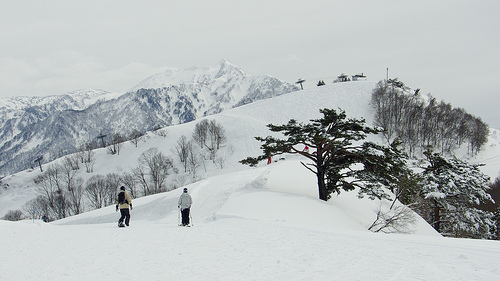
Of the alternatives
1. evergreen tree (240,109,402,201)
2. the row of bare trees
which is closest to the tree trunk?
evergreen tree (240,109,402,201)

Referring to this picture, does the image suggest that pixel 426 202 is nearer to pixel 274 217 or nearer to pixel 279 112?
pixel 274 217

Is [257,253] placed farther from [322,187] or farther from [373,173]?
[373,173]

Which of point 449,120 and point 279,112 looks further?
point 279,112

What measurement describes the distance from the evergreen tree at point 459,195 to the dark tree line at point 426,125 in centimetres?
4611

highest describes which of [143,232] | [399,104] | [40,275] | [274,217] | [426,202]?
[399,104]

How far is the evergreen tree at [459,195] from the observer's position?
972 inches

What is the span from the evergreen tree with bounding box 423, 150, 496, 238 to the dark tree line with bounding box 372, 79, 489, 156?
46.1 meters

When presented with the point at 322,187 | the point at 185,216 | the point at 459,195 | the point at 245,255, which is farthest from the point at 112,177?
the point at 245,255

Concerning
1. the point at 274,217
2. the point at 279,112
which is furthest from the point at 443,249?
the point at 279,112

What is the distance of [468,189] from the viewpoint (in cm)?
2553

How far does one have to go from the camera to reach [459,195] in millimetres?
27156

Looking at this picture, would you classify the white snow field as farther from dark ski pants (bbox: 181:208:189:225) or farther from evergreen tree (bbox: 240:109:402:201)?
evergreen tree (bbox: 240:109:402:201)

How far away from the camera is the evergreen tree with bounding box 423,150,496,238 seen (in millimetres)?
24688

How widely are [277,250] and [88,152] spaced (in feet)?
321
